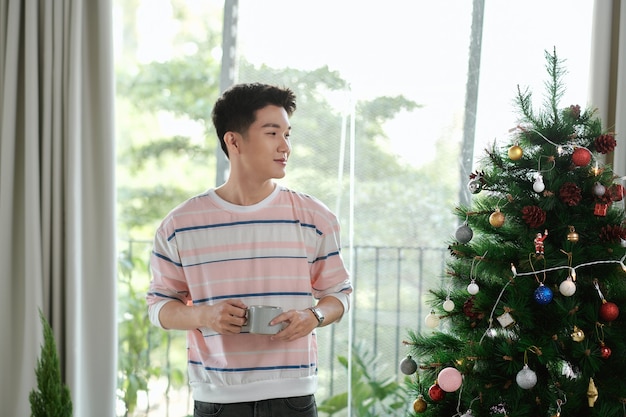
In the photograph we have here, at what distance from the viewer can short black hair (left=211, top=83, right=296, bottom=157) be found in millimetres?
1927

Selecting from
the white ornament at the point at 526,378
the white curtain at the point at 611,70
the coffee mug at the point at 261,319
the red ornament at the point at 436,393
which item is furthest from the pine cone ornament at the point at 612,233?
the coffee mug at the point at 261,319

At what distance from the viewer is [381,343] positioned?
9.30 ft

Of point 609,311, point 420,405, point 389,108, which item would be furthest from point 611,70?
point 420,405

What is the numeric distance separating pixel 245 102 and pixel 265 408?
781 millimetres

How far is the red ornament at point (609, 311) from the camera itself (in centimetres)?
179

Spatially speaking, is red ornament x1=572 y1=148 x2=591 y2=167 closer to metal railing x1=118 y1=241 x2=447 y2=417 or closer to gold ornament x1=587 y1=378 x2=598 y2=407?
gold ornament x1=587 y1=378 x2=598 y2=407

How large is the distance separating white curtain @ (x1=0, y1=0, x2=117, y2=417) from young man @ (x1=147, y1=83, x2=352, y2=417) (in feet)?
3.06

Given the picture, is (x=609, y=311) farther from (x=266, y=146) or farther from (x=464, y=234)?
(x=266, y=146)

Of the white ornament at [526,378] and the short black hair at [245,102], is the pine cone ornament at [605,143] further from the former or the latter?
the short black hair at [245,102]

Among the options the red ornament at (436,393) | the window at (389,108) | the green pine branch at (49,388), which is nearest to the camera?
the red ornament at (436,393)

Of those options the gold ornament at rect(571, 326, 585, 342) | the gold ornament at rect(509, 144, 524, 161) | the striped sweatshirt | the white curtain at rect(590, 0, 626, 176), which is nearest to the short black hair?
the striped sweatshirt

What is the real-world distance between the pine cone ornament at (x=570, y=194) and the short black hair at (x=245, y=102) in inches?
29.2

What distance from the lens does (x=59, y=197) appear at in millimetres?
2732

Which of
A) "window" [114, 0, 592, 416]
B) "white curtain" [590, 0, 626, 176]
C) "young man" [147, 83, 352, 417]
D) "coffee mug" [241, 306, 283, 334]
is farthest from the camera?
"window" [114, 0, 592, 416]
